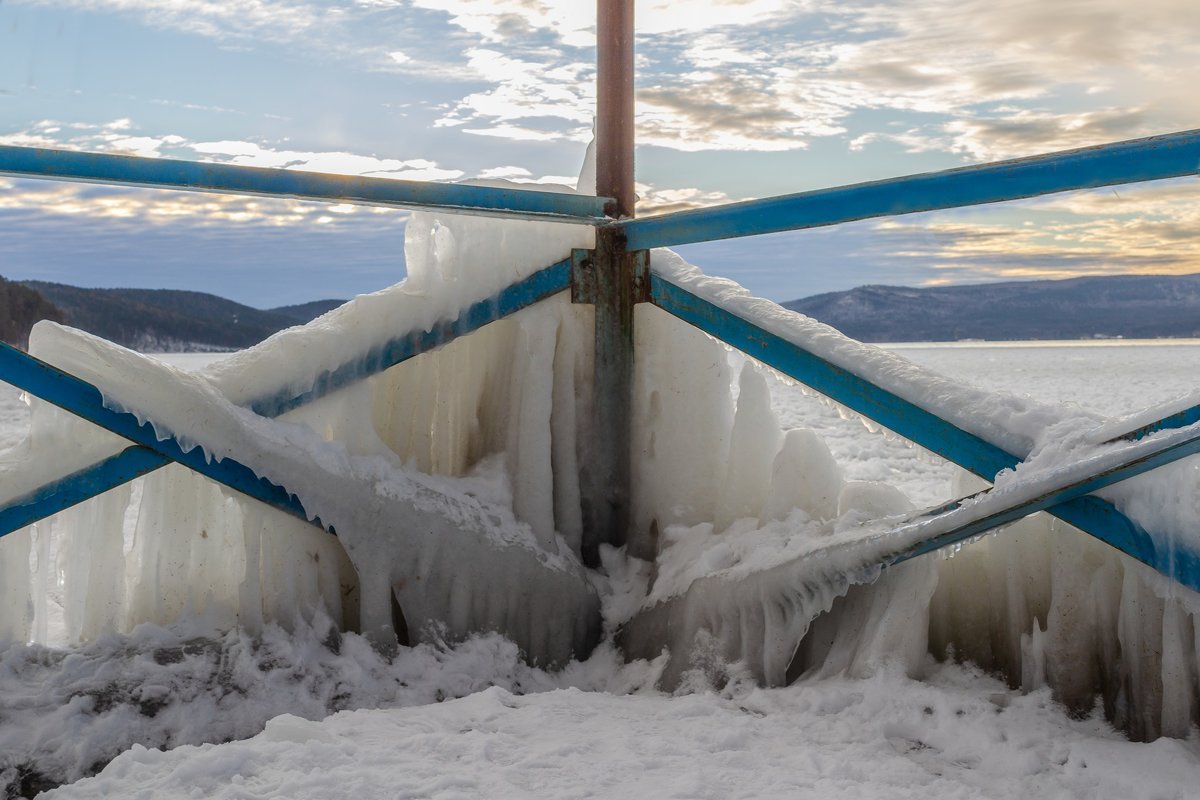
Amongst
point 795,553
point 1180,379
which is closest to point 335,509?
point 795,553

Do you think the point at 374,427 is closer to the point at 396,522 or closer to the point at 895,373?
the point at 396,522

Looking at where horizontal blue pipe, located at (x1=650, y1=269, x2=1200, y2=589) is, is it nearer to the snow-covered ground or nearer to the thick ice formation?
the thick ice formation

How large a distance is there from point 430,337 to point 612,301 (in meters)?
0.58

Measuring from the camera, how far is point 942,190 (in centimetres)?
206

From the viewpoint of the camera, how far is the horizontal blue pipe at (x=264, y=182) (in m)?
2.29

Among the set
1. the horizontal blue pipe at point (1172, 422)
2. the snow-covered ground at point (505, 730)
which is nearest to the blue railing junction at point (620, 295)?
the horizontal blue pipe at point (1172, 422)

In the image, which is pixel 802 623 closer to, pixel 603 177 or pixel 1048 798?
pixel 1048 798

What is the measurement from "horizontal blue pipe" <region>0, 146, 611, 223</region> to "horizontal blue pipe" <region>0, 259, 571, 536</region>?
218 mm

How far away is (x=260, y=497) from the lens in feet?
7.70

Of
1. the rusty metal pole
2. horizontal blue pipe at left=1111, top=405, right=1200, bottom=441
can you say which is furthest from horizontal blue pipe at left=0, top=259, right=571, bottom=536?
horizontal blue pipe at left=1111, top=405, right=1200, bottom=441

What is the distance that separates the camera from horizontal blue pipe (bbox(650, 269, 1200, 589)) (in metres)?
1.83

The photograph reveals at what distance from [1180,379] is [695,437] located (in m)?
14.0

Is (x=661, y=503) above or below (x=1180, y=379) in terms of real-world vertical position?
above

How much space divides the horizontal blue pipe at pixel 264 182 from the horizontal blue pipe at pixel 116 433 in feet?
1.65
